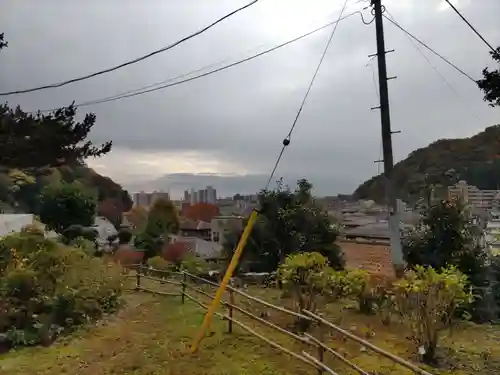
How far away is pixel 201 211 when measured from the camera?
180 ft

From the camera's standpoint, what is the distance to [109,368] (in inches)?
229

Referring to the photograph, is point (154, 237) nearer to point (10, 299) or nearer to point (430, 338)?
point (10, 299)

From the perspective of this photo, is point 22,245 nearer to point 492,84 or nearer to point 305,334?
point 305,334

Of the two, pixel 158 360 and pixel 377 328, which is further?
pixel 377 328

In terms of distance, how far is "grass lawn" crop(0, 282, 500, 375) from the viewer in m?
5.65

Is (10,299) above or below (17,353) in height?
above

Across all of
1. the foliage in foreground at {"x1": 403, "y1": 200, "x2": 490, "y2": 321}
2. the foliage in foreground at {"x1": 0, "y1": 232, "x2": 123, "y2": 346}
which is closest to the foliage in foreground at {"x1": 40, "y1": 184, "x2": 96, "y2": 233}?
the foliage in foreground at {"x1": 0, "y1": 232, "x2": 123, "y2": 346}

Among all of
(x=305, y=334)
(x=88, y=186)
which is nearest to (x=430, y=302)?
(x=305, y=334)

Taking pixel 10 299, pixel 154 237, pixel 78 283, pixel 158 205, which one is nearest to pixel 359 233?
pixel 154 237

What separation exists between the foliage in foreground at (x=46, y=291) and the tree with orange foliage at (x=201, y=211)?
43.0 meters

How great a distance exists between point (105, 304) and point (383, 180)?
607cm

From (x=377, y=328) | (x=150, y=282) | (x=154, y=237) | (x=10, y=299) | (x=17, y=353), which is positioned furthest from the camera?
(x=154, y=237)

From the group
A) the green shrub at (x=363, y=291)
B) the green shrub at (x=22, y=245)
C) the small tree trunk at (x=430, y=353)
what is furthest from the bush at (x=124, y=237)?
the small tree trunk at (x=430, y=353)

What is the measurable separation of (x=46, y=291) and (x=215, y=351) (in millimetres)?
4123
